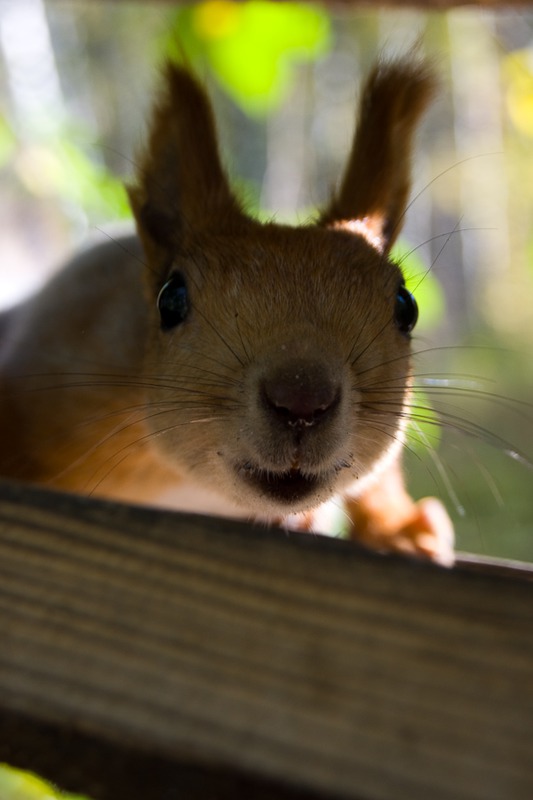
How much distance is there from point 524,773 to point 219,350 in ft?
4.01

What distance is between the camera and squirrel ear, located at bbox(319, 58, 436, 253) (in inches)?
96.9

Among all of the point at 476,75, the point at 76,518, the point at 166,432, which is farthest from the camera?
the point at 476,75

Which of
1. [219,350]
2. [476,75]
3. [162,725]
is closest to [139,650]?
[162,725]

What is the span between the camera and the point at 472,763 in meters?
0.74

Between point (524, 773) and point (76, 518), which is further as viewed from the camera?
point (76, 518)

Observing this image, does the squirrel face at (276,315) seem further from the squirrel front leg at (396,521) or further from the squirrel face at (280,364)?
the squirrel front leg at (396,521)

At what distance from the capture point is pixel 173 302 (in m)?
2.14

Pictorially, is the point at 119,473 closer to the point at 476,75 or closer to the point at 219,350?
the point at 219,350

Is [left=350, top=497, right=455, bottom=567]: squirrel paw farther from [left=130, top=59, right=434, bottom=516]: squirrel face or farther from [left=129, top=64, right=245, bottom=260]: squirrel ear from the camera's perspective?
[left=129, top=64, right=245, bottom=260]: squirrel ear

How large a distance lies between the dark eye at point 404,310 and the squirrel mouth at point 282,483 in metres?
0.56

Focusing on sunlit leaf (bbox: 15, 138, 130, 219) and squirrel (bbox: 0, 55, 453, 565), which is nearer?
squirrel (bbox: 0, 55, 453, 565)

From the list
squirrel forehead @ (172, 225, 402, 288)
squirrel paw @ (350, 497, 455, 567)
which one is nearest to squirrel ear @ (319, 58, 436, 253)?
squirrel forehead @ (172, 225, 402, 288)

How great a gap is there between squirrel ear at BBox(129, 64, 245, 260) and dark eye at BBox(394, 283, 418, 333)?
491 mm

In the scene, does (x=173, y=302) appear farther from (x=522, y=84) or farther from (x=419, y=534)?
(x=522, y=84)
